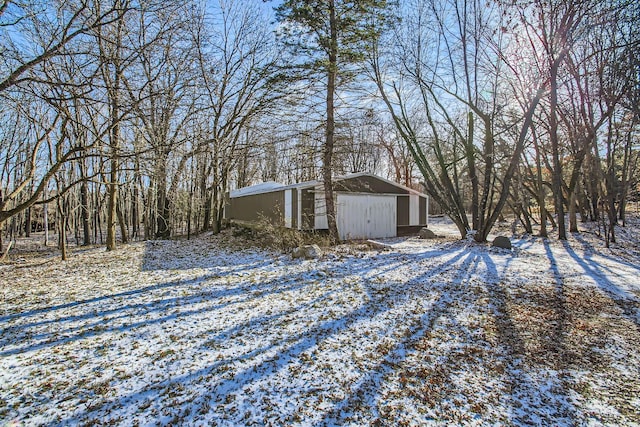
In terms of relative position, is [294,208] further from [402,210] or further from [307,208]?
[402,210]

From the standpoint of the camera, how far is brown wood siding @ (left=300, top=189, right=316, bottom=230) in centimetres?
1098

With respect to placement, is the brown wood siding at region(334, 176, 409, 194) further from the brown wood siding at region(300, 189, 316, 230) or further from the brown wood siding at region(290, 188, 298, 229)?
the brown wood siding at region(290, 188, 298, 229)

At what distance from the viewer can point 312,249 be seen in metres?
6.98

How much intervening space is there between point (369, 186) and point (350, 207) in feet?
4.03

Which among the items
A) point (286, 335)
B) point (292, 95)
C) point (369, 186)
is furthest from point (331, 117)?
point (286, 335)

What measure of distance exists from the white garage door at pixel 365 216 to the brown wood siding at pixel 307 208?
3.50ft

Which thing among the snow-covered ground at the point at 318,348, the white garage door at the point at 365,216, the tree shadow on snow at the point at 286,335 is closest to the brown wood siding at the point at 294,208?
the white garage door at the point at 365,216

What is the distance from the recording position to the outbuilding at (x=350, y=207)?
1101 centimetres

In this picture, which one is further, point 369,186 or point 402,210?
point 402,210

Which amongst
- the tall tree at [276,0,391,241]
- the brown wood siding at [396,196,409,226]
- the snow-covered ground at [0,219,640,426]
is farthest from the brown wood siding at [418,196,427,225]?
the snow-covered ground at [0,219,640,426]

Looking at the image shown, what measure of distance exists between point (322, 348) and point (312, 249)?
3.95 metres

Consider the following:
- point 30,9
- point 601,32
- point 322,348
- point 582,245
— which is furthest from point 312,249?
point 601,32

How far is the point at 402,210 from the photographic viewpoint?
1380cm

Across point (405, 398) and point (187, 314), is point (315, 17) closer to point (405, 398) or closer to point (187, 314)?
point (187, 314)
